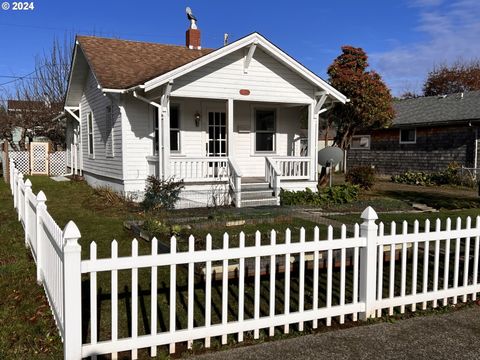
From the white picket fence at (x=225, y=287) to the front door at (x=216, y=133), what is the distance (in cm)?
899

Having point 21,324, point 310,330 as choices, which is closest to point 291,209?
point 310,330

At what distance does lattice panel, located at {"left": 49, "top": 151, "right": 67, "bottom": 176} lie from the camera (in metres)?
23.2

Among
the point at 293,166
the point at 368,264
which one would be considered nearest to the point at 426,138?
the point at 293,166

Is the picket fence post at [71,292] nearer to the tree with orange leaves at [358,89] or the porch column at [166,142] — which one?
the porch column at [166,142]

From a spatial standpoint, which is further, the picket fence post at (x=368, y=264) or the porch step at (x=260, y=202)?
the porch step at (x=260, y=202)

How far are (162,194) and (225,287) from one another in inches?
326

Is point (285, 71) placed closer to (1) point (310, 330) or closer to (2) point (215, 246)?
(2) point (215, 246)

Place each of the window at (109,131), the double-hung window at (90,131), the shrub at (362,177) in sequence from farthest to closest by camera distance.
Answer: the double-hung window at (90,131) < the shrub at (362,177) < the window at (109,131)

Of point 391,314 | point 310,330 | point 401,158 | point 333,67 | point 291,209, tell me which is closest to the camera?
point 310,330

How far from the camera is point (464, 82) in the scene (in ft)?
160

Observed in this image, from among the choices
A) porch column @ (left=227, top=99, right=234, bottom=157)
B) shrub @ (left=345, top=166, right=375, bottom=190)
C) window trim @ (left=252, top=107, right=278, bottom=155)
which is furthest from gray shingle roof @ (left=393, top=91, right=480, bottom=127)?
porch column @ (left=227, top=99, right=234, bottom=157)

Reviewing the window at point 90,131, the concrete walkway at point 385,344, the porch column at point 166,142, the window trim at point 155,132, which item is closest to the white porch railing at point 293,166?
the porch column at point 166,142

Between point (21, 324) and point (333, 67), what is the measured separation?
675 inches

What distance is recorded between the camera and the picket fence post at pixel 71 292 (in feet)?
11.4
